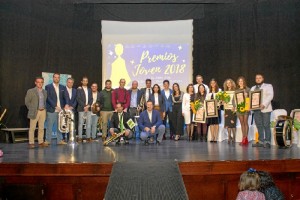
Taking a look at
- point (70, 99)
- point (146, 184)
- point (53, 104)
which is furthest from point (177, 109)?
point (146, 184)

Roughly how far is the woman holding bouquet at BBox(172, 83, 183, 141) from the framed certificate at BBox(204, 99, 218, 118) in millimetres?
1006

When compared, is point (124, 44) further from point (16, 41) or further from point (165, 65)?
point (16, 41)

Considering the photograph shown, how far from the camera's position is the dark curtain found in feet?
31.2

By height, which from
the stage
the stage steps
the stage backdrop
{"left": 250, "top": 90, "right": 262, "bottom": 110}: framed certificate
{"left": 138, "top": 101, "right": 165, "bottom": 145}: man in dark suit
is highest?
the stage backdrop

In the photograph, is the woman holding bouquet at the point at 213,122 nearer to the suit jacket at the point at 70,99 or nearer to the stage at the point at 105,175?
the suit jacket at the point at 70,99

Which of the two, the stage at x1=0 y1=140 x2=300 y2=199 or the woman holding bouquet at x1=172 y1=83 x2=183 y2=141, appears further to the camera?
the woman holding bouquet at x1=172 y1=83 x2=183 y2=141

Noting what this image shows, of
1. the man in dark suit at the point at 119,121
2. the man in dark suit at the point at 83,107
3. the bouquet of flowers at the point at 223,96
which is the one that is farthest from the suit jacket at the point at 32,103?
the bouquet of flowers at the point at 223,96

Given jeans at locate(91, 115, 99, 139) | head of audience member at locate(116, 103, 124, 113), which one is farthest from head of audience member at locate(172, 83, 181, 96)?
jeans at locate(91, 115, 99, 139)

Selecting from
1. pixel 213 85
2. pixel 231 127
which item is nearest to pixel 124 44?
pixel 213 85

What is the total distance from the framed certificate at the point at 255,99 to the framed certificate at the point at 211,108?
121cm

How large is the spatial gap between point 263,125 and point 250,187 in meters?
4.41

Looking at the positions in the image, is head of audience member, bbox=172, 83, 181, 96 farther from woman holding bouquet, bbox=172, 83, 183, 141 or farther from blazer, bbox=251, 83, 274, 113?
blazer, bbox=251, 83, 274, 113

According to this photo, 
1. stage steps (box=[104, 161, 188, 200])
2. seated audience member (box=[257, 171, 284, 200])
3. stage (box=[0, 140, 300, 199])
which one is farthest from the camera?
stage (box=[0, 140, 300, 199])

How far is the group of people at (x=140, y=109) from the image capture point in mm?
7371
